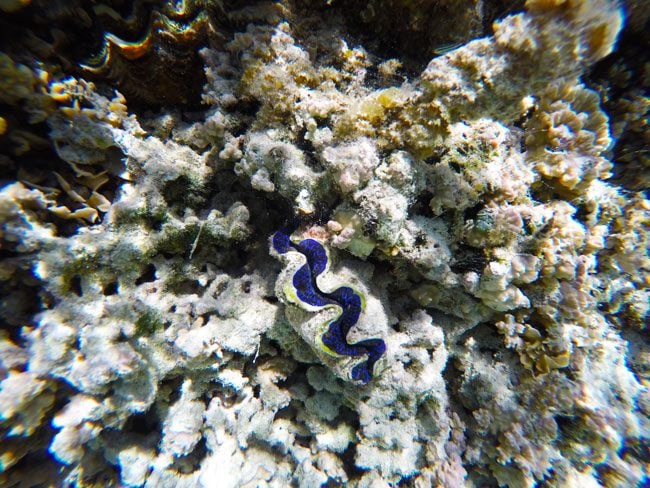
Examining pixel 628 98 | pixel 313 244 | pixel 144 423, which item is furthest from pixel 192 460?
pixel 628 98

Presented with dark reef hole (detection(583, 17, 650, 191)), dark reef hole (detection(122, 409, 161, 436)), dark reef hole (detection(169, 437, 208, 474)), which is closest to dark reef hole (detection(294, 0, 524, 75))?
dark reef hole (detection(583, 17, 650, 191))

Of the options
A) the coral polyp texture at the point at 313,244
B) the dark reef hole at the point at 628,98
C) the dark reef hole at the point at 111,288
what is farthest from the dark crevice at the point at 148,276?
the dark reef hole at the point at 628,98

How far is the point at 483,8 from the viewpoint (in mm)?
2121

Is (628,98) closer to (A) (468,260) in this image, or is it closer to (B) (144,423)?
(A) (468,260)

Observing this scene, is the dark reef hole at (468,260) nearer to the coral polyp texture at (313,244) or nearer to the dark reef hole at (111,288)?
the coral polyp texture at (313,244)

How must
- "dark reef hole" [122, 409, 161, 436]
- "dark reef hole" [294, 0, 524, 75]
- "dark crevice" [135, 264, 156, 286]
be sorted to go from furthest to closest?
"dark reef hole" [122, 409, 161, 436] < "dark crevice" [135, 264, 156, 286] < "dark reef hole" [294, 0, 524, 75]

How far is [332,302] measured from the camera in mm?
Answer: 2100

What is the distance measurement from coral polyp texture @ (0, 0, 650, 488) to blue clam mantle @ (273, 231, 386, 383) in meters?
0.02

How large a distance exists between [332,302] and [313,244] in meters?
0.44

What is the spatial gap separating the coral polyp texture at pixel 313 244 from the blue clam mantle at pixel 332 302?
2cm

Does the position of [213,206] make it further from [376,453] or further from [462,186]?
[376,453]

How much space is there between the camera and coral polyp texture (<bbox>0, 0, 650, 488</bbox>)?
6.63ft

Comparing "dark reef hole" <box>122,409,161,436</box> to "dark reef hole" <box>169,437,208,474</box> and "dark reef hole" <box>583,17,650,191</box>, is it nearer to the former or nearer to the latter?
"dark reef hole" <box>169,437,208,474</box>

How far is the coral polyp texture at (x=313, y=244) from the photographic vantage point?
2021mm
